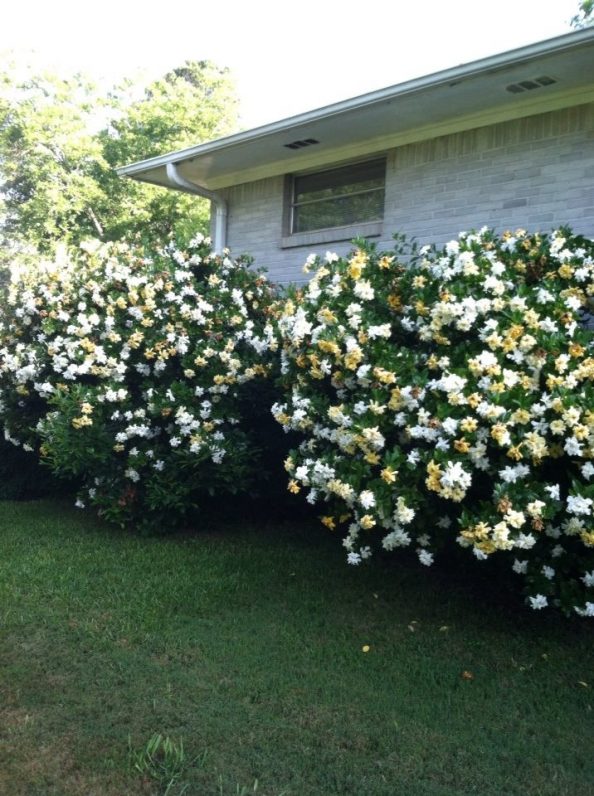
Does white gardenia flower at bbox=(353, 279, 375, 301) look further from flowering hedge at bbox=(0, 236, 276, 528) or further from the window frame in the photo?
the window frame

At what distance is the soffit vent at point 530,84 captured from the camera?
5423 millimetres

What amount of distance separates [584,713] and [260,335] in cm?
369

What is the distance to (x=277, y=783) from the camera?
2.95 meters

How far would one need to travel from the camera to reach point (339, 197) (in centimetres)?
753

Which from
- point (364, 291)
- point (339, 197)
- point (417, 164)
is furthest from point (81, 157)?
point (364, 291)

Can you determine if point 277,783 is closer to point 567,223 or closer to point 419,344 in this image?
point 419,344

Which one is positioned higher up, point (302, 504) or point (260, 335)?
point (260, 335)

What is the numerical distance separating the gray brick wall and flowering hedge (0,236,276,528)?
1.50 metres

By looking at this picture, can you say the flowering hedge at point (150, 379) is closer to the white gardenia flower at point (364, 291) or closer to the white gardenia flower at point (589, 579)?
the white gardenia flower at point (364, 291)

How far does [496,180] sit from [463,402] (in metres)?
3.14

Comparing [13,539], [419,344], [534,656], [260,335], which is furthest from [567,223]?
[13,539]

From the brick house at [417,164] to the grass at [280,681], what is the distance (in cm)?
303

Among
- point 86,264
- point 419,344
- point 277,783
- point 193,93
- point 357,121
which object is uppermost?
point 193,93

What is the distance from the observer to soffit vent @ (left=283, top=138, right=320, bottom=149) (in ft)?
22.9
